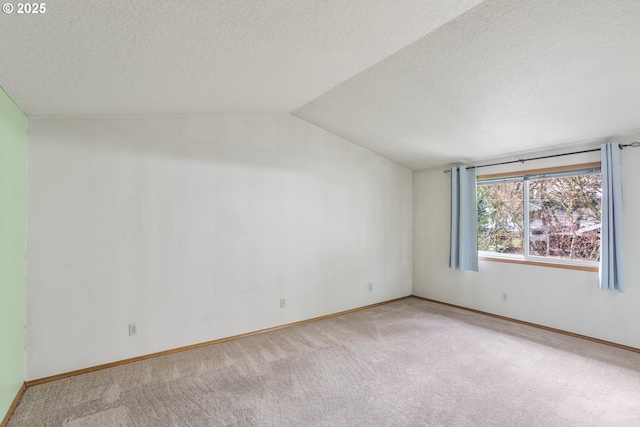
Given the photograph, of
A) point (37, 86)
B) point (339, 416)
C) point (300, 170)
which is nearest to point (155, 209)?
point (37, 86)

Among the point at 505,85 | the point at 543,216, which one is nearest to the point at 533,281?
the point at 543,216

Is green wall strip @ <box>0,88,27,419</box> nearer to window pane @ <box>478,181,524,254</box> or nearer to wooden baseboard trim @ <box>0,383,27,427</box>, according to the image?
wooden baseboard trim @ <box>0,383,27,427</box>

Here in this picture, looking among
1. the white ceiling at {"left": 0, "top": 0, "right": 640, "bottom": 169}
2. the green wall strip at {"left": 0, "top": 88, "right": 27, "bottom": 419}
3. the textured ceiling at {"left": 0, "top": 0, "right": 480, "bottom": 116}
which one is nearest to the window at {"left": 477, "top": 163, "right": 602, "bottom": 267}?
the white ceiling at {"left": 0, "top": 0, "right": 640, "bottom": 169}

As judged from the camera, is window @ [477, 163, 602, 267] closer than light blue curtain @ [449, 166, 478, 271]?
Yes

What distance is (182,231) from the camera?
126 inches

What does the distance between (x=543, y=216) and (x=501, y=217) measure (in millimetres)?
523

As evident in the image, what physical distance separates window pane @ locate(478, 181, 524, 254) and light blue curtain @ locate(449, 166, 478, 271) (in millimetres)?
205

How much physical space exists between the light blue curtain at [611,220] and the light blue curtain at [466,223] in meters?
1.42

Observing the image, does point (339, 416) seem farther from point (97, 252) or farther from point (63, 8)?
point (63, 8)

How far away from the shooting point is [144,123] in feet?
9.92

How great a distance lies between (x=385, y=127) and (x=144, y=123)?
2665mm

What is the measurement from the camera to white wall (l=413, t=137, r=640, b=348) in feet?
10.5

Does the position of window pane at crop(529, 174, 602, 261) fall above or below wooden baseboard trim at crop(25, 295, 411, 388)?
above

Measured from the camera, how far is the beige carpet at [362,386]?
2.09 meters
